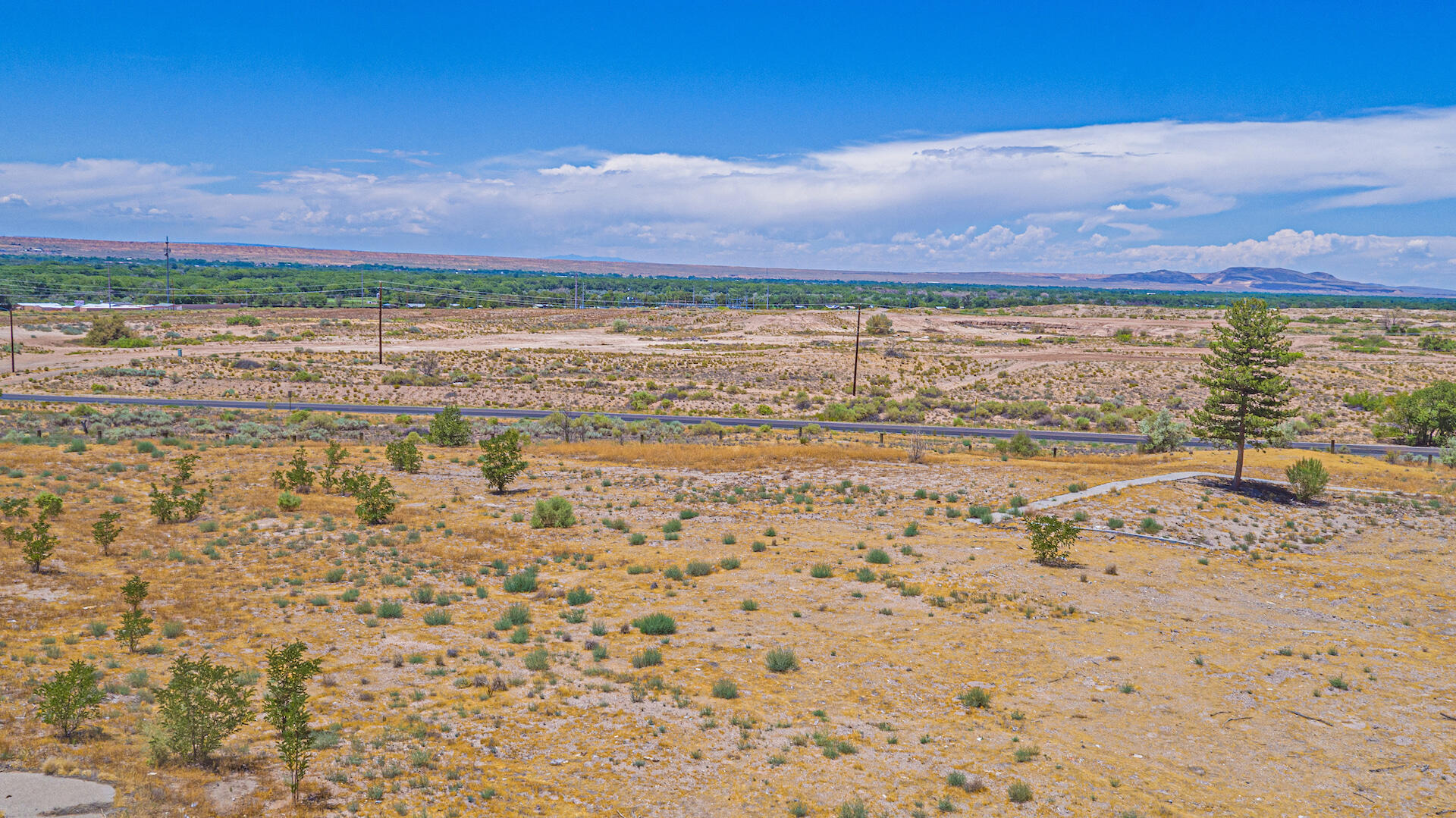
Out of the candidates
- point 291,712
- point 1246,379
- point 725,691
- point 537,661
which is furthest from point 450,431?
point 1246,379

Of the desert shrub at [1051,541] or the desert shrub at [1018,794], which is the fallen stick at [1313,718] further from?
the desert shrub at [1051,541]

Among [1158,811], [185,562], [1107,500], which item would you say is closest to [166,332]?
[185,562]

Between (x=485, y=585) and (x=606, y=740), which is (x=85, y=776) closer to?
(x=606, y=740)

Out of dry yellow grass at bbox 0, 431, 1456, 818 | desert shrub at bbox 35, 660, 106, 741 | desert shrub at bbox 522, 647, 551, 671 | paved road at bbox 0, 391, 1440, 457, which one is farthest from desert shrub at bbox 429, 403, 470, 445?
desert shrub at bbox 35, 660, 106, 741

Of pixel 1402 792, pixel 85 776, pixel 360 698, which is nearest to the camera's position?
pixel 85 776

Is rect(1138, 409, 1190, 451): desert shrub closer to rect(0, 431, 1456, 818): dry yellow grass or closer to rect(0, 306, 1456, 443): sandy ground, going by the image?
rect(0, 306, 1456, 443): sandy ground

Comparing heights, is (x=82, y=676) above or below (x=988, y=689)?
above

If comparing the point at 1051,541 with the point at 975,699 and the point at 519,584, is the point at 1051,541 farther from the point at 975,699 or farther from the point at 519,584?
the point at 519,584
